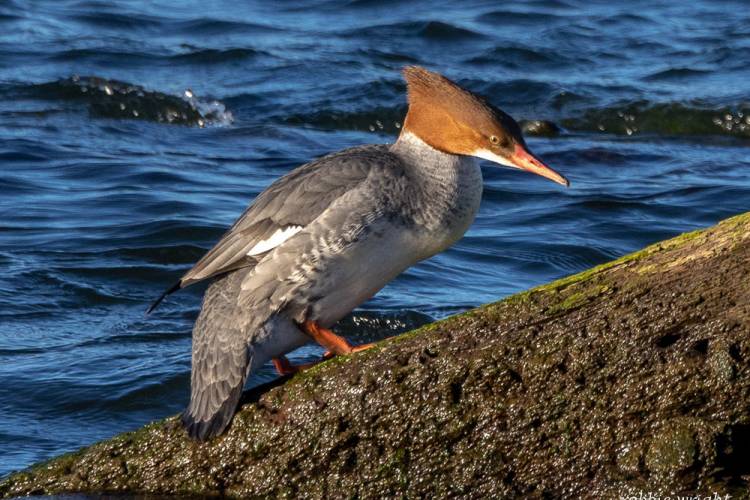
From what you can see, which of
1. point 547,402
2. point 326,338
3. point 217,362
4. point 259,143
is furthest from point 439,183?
point 259,143

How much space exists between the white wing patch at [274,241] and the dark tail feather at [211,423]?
73 cm

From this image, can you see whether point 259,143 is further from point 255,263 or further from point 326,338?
point 326,338

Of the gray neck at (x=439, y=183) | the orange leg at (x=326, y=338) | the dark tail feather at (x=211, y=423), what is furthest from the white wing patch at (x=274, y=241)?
the dark tail feather at (x=211, y=423)

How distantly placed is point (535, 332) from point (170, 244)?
5086 millimetres

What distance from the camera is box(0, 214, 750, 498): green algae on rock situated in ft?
13.0

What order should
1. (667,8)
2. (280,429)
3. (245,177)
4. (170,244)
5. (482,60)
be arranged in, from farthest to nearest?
(667,8)
(482,60)
(245,177)
(170,244)
(280,429)

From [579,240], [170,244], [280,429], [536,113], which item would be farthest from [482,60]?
[280,429]

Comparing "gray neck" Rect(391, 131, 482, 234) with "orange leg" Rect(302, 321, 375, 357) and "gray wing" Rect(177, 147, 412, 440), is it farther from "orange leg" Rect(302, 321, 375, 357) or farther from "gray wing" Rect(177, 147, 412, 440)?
"orange leg" Rect(302, 321, 375, 357)

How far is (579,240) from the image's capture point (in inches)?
363

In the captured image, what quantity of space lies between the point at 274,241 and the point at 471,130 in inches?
41.4

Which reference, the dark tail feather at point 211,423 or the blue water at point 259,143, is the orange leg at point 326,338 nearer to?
the dark tail feather at point 211,423

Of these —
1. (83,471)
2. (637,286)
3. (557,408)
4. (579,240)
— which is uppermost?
(637,286)

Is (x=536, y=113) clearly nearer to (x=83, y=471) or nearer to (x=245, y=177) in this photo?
(x=245, y=177)

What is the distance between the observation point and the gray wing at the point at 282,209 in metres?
5.01
